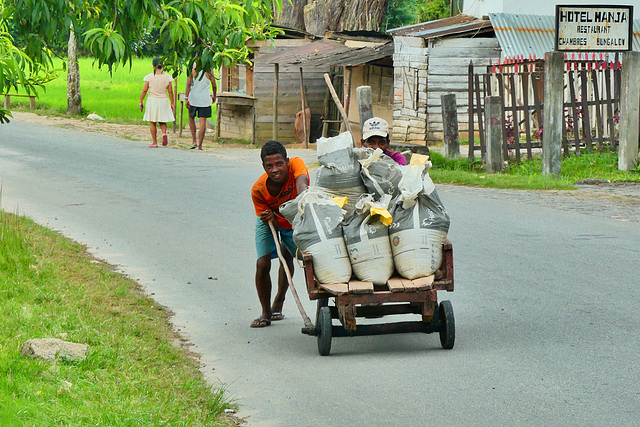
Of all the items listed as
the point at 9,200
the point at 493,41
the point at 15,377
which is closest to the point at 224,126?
the point at 493,41

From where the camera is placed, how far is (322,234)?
5.77 metres

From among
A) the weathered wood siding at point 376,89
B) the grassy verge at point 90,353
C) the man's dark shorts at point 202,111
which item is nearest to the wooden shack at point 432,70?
the weathered wood siding at point 376,89

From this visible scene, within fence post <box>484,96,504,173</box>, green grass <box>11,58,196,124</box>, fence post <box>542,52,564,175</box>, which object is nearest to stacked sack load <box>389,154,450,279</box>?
fence post <box>542,52,564,175</box>

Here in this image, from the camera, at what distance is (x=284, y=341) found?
627cm

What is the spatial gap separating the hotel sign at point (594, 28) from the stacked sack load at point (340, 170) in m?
8.94

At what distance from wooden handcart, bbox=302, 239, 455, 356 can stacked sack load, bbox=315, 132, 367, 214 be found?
2.21 ft

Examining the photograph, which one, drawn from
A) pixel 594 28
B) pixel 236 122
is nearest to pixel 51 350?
pixel 594 28

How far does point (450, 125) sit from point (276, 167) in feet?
33.8

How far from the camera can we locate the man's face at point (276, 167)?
6.12 m

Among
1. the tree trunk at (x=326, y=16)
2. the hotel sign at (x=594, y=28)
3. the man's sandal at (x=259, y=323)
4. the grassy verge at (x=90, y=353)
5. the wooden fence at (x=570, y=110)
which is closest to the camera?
the grassy verge at (x=90, y=353)

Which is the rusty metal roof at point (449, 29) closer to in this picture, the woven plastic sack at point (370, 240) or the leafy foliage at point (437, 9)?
the leafy foliage at point (437, 9)

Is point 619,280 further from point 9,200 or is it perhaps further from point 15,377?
point 9,200

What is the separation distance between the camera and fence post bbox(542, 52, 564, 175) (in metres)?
14.1

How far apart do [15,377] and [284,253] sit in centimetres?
256
